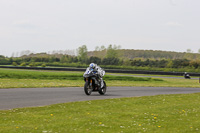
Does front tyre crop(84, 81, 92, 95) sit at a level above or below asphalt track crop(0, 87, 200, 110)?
above

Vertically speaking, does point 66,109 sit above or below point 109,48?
below

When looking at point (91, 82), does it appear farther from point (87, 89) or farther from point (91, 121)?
point (91, 121)

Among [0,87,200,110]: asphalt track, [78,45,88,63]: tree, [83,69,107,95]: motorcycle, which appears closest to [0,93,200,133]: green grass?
[0,87,200,110]: asphalt track

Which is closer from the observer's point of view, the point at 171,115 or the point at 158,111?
the point at 171,115

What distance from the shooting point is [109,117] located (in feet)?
34.5

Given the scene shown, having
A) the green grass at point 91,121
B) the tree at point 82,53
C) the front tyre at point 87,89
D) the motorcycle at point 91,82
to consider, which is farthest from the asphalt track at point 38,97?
the tree at point 82,53

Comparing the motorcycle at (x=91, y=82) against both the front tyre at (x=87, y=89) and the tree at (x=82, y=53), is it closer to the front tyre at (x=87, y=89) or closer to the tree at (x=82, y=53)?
the front tyre at (x=87, y=89)

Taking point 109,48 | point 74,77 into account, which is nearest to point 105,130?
point 74,77

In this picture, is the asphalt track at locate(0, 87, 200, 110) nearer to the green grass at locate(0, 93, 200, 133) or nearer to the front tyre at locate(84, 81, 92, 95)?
the front tyre at locate(84, 81, 92, 95)

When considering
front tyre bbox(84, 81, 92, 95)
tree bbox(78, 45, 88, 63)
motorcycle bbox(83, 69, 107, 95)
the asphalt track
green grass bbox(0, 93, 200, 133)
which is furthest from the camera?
tree bbox(78, 45, 88, 63)

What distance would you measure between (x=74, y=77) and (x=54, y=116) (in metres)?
29.7

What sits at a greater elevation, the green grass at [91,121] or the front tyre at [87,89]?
the front tyre at [87,89]

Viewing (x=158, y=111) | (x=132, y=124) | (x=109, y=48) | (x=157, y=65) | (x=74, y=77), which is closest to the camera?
(x=132, y=124)

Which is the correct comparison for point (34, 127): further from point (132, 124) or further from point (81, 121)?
point (132, 124)
